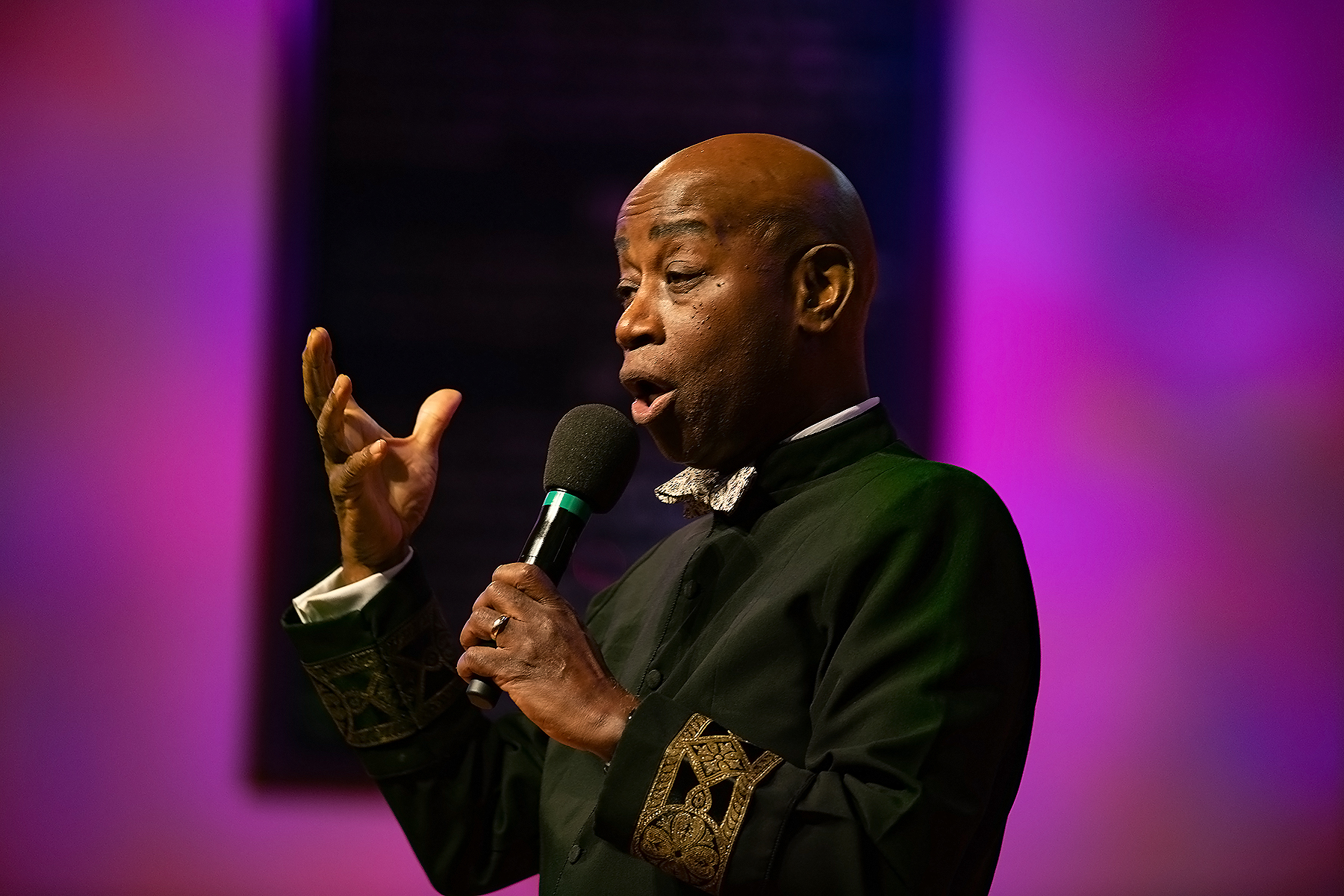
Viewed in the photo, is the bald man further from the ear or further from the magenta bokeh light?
the magenta bokeh light

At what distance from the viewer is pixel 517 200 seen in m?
2.73

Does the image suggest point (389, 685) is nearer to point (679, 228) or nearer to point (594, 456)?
point (594, 456)

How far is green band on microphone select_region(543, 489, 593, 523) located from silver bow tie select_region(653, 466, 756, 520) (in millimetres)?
130

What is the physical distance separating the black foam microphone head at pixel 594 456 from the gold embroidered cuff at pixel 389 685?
344mm

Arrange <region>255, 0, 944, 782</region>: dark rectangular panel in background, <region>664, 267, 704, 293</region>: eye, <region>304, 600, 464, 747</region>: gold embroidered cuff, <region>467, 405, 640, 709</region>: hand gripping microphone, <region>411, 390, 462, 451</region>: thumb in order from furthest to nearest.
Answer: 1. <region>255, 0, 944, 782</region>: dark rectangular panel in background
2. <region>411, 390, 462, 451</region>: thumb
3. <region>304, 600, 464, 747</region>: gold embroidered cuff
4. <region>664, 267, 704, 293</region>: eye
5. <region>467, 405, 640, 709</region>: hand gripping microphone

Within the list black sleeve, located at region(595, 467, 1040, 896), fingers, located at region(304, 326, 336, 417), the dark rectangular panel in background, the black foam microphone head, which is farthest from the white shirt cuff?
the dark rectangular panel in background

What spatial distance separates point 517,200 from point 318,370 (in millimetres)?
1178

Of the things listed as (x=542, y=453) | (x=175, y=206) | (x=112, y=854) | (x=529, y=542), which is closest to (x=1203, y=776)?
(x=542, y=453)

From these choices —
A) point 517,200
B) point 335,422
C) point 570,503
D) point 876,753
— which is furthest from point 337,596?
point 517,200

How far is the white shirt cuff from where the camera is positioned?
1.71 m

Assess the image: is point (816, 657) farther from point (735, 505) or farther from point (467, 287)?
point (467, 287)

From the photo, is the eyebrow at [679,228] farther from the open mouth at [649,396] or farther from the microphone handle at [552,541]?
the microphone handle at [552,541]

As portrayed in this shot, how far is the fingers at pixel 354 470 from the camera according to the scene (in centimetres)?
162

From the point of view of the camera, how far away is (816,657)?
4.59 ft
